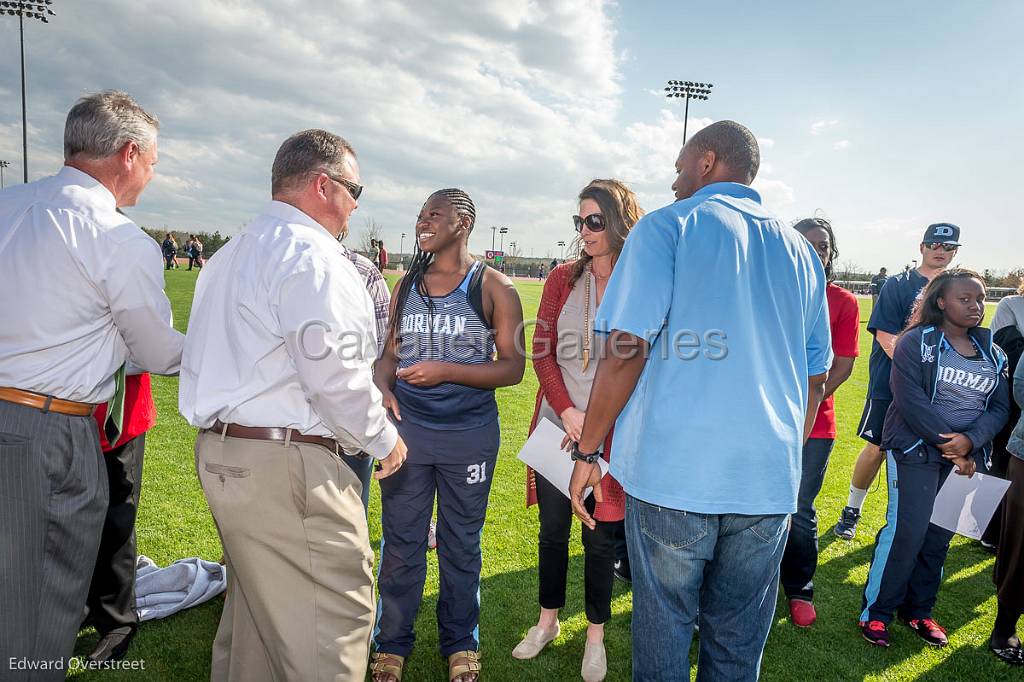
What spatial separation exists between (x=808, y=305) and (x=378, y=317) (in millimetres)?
2329

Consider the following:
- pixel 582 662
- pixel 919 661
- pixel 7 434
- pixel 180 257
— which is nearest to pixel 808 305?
pixel 582 662

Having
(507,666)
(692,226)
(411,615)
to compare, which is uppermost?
(692,226)

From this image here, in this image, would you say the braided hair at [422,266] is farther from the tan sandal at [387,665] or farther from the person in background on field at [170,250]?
the person in background on field at [170,250]

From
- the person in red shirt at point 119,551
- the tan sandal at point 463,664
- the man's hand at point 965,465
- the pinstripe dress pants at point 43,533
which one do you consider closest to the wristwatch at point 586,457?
the tan sandal at point 463,664

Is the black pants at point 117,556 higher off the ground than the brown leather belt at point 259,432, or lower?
lower

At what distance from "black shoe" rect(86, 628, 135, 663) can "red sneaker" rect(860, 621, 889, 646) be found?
4.07 meters

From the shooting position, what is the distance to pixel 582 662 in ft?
10.1

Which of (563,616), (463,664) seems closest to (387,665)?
(463,664)

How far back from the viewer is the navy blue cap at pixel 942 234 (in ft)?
16.1

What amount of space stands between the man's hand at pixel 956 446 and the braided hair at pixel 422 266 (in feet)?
9.44

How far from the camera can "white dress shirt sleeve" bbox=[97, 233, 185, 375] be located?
2223 millimetres

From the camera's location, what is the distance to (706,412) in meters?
1.79

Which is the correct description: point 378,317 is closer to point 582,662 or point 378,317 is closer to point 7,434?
point 7,434

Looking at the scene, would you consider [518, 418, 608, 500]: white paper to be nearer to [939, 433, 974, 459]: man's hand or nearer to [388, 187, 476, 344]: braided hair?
[388, 187, 476, 344]: braided hair
